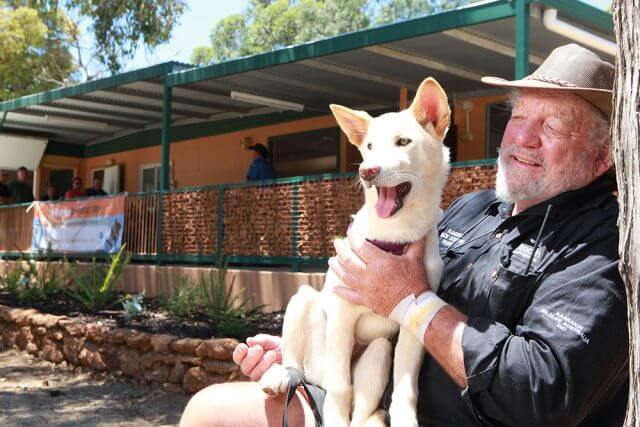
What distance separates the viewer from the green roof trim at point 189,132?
47.2ft

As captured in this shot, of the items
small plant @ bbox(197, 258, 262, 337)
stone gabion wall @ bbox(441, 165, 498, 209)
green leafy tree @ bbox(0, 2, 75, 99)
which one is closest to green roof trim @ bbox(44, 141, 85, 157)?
green leafy tree @ bbox(0, 2, 75, 99)

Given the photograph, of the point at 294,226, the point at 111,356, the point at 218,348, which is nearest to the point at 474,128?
the point at 294,226

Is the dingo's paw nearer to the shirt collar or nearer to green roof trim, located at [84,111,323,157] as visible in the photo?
the shirt collar

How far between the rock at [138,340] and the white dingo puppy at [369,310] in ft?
16.7

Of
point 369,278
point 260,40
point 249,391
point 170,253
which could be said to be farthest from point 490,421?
point 260,40

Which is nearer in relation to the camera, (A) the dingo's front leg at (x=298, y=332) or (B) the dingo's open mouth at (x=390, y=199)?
(B) the dingo's open mouth at (x=390, y=199)

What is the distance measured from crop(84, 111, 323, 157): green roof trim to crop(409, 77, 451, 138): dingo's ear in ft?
36.5

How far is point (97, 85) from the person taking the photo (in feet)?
40.8

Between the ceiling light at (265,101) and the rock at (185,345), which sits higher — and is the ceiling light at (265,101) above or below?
above

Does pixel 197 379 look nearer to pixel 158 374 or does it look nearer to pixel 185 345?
pixel 185 345

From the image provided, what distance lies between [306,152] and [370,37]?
19.8 ft

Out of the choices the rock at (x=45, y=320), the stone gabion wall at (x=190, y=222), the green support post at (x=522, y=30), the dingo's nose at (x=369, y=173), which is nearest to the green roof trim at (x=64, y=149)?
the stone gabion wall at (x=190, y=222)

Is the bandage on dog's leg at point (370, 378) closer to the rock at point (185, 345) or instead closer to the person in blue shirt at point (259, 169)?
the rock at point (185, 345)

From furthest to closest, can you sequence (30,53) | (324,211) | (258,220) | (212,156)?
(30,53) < (212,156) < (258,220) < (324,211)
